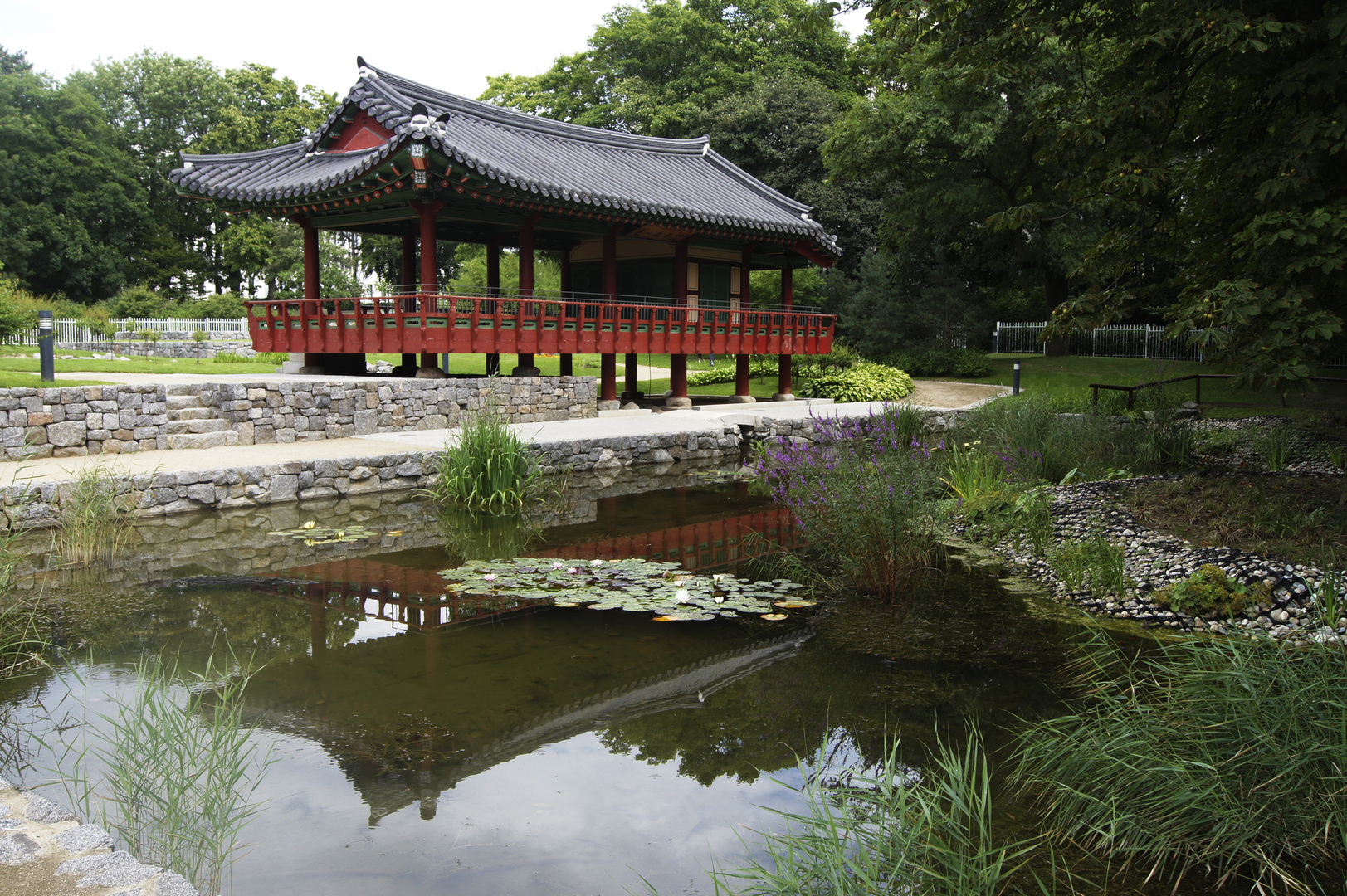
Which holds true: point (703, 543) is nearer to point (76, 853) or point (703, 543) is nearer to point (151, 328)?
point (76, 853)

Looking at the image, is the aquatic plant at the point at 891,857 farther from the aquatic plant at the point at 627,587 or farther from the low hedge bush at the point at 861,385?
the low hedge bush at the point at 861,385

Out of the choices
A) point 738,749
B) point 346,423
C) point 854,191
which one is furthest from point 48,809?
point 854,191

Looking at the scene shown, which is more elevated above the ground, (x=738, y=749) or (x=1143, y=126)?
(x=1143, y=126)

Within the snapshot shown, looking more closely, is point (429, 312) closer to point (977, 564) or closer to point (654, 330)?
point (654, 330)

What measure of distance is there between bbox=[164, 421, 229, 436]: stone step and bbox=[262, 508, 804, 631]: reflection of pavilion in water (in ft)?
17.1

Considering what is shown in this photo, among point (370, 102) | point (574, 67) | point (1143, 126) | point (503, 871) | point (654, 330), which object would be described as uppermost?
point (574, 67)

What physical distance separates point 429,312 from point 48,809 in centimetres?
1288

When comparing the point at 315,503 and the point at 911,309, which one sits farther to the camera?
the point at 911,309

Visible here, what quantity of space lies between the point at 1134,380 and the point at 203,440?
20.6 metres

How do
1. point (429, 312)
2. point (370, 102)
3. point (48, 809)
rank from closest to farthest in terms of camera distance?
point (48, 809) → point (429, 312) → point (370, 102)

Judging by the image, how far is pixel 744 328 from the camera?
20.8 m

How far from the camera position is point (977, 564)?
25.3 feet

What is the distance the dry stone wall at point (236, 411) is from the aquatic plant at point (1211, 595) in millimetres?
7752

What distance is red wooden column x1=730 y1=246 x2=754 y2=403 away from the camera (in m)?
21.3
